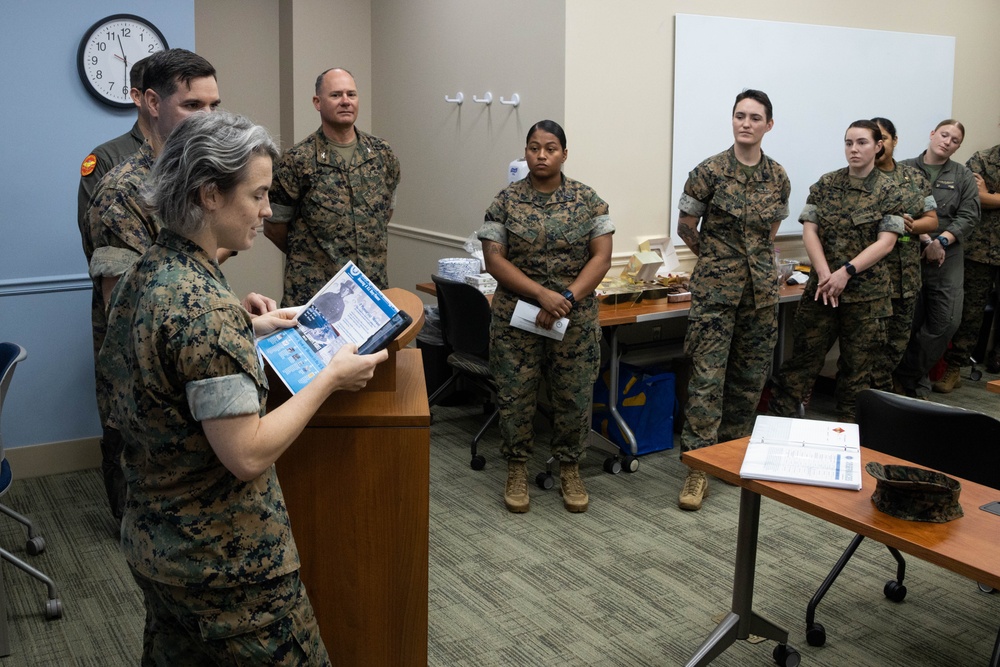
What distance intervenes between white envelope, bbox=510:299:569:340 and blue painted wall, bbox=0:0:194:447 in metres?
1.90

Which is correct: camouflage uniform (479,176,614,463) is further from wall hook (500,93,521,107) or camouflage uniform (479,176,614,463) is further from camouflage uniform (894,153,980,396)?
camouflage uniform (894,153,980,396)

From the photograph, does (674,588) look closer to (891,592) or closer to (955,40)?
(891,592)

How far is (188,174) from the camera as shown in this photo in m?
1.35

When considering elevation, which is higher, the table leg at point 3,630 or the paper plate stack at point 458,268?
the paper plate stack at point 458,268

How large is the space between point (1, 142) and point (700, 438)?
10.4 feet

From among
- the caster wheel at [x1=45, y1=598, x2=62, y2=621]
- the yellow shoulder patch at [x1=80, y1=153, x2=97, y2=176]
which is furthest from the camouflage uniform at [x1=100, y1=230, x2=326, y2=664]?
the yellow shoulder patch at [x1=80, y1=153, x2=97, y2=176]

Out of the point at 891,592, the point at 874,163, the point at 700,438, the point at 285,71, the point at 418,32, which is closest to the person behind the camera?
the point at 891,592

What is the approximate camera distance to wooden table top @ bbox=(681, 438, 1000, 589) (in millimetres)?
1712

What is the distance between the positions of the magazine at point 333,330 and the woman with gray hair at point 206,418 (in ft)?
0.46

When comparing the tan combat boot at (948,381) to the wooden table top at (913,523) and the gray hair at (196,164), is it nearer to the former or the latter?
the wooden table top at (913,523)

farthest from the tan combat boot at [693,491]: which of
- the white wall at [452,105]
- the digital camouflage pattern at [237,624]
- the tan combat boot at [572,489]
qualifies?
the digital camouflage pattern at [237,624]

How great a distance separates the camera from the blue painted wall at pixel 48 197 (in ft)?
12.1

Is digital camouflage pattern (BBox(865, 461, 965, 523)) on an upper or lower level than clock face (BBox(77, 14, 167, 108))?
lower

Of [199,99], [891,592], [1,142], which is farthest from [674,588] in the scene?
[1,142]
